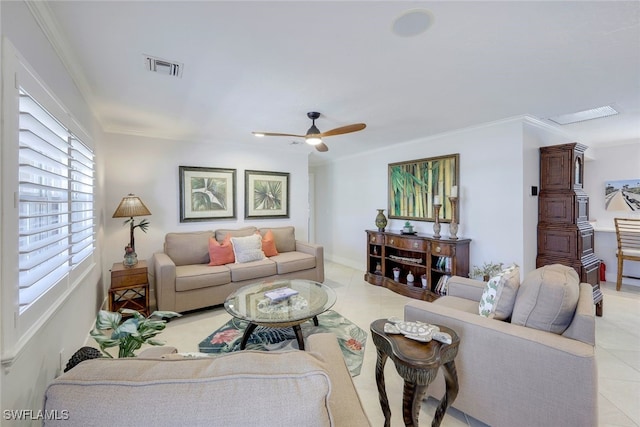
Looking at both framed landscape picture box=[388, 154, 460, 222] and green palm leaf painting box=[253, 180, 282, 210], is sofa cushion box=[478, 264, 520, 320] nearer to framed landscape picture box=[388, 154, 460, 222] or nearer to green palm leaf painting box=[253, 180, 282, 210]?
framed landscape picture box=[388, 154, 460, 222]

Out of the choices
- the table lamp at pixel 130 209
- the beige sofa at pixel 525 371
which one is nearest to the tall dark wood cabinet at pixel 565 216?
the beige sofa at pixel 525 371

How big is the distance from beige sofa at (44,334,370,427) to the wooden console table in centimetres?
328

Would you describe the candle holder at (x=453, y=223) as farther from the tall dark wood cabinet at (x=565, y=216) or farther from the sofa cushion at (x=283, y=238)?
the sofa cushion at (x=283, y=238)

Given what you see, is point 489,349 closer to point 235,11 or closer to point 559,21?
point 559,21

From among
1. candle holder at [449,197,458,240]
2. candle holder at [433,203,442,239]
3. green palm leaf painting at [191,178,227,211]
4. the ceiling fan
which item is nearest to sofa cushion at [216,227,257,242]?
green palm leaf painting at [191,178,227,211]

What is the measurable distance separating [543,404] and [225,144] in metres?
4.49

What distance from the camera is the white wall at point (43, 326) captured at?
3.70 feet

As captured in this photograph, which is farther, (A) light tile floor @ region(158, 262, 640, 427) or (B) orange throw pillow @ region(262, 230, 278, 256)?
(B) orange throw pillow @ region(262, 230, 278, 256)

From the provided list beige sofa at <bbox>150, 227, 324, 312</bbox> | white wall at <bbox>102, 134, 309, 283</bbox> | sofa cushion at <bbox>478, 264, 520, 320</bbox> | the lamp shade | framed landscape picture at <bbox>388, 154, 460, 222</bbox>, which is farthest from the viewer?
framed landscape picture at <bbox>388, 154, 460, 222</bbox>

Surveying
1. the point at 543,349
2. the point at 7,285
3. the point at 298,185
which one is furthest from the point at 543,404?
the point at 298,185

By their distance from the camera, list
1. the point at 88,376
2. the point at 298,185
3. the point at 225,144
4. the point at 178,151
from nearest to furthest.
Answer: the point at 88,376 < the point at 178,151 < the point at 225,144 < the point at 298,185

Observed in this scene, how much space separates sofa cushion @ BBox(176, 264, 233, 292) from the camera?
3.13 metres

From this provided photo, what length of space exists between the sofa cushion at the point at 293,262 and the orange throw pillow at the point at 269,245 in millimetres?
93

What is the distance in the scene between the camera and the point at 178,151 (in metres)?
4.05
